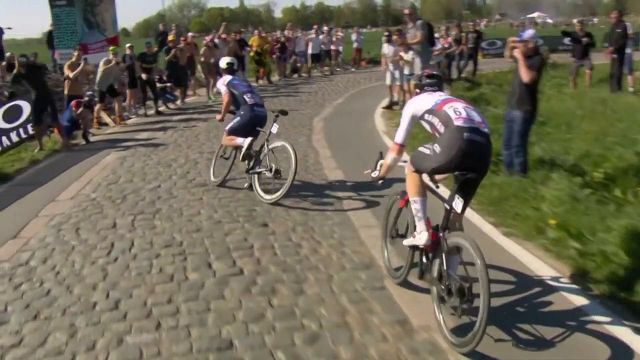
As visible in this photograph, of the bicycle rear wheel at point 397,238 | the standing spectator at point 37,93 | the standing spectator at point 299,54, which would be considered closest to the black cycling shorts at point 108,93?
the standing spectator at point 37,93

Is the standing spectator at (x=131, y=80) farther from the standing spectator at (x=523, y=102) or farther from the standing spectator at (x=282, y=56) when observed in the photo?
the standing spectator at (x=523, y=102)

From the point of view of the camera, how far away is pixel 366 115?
16734mm

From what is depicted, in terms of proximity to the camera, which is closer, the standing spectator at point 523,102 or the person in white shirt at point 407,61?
the standing spectator at point 523,102

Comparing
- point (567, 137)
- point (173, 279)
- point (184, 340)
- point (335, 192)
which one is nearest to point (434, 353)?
point (184, 340)

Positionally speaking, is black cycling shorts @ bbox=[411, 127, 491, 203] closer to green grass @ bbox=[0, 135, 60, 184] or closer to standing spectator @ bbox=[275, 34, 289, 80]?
green grass @ bbox=[0, 135, 60, 184]

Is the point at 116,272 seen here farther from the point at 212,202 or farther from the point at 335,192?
the point at 335,192

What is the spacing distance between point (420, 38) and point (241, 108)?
653 centimetres

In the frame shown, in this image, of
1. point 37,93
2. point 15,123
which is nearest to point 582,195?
point 15,123

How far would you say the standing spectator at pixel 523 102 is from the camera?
9164 mm

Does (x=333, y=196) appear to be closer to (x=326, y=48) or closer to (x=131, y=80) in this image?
(x=131, y=80)

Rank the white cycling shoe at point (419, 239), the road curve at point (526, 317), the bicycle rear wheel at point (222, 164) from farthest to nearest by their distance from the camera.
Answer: the bicycle rear wheel at point (222, 164)
the white cycling shoe at point (419, 239)
the road curve at point (526, 317)

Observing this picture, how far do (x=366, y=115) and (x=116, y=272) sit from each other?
10885 mm

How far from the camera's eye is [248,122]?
9.34 meters

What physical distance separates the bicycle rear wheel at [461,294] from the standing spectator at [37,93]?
35.6 ft
